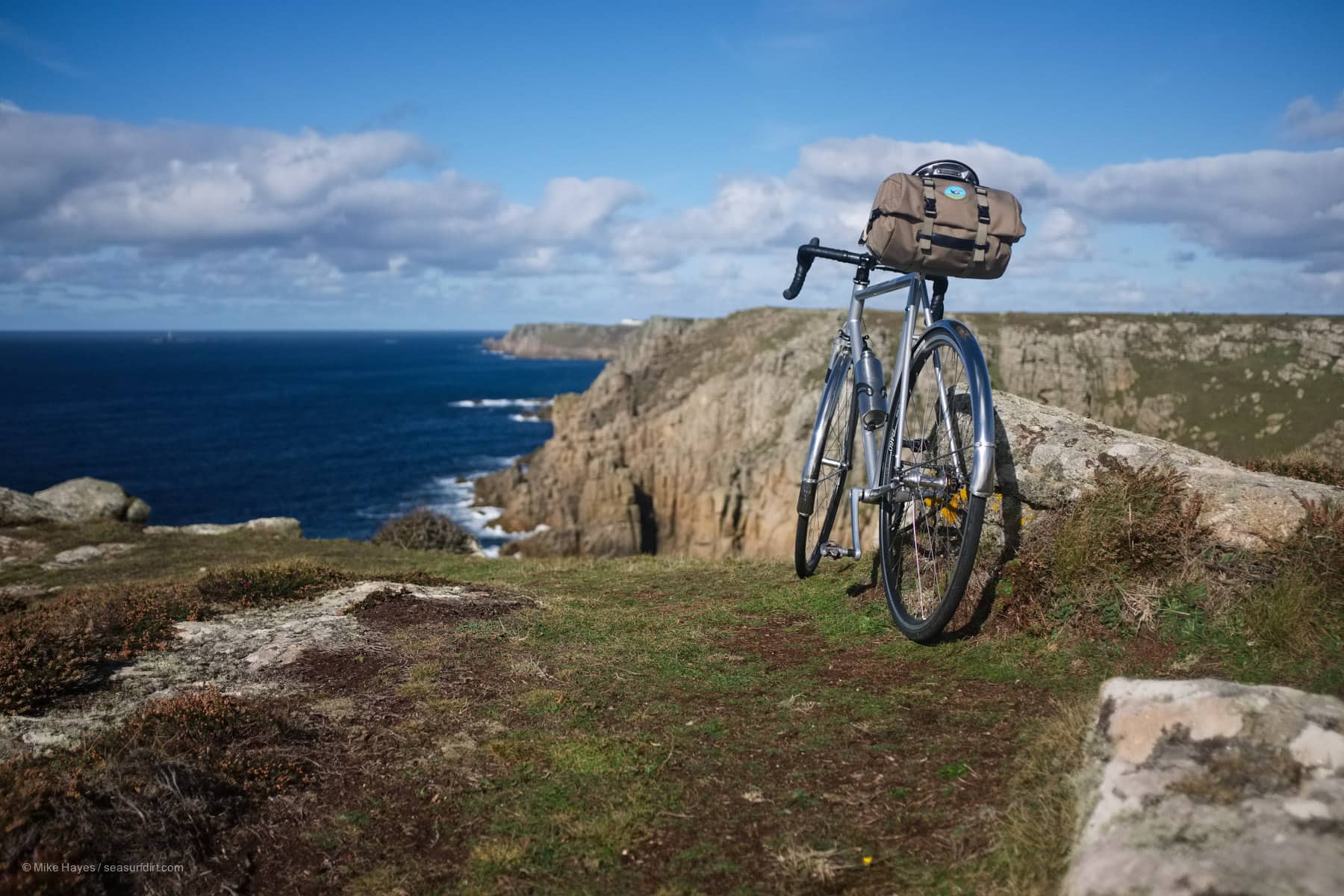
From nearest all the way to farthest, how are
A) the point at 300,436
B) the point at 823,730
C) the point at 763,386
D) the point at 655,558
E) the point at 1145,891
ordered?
1. the point at 1145,891
2. the point at 823,730
3. the point at 655,558
4. the point at 763,386
5. the point at 300,436

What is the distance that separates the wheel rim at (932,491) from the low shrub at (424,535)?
18.3 meters

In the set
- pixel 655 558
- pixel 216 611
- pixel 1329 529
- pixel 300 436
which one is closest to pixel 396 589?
pixel 216 611

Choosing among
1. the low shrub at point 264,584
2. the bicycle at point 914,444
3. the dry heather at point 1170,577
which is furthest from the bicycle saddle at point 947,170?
the low shrub at point 264,584

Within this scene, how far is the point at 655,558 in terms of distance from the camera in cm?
1369

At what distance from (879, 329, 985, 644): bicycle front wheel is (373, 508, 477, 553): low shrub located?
18.4 m

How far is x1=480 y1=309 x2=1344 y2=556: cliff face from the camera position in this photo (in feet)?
177

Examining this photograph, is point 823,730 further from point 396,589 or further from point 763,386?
point 763,386

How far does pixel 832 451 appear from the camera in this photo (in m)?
9.16

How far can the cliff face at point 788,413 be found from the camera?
Answer: 177 feet

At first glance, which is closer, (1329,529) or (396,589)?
(1329,529)

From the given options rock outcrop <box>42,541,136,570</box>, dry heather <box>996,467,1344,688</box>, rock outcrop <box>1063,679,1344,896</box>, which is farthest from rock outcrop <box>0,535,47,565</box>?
rock outcrop <box>1063,679,1344,896</box>

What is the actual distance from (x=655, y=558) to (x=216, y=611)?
6.61 meters

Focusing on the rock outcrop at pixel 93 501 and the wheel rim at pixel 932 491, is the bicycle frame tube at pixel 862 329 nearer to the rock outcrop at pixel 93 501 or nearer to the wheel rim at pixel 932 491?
the wheel rim at pixel 932 491

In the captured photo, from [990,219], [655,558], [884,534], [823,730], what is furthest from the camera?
[655,558]
